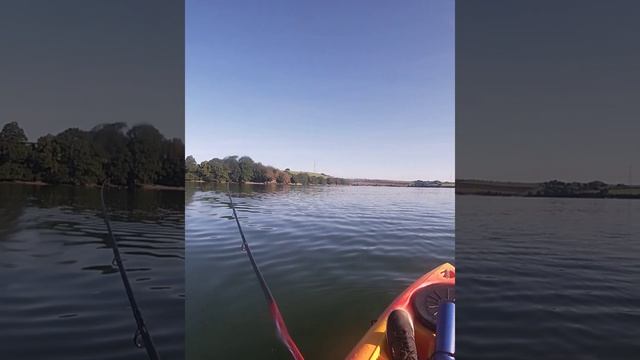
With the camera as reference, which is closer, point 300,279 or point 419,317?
point 419,317

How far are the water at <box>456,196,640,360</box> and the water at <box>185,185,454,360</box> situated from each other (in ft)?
4.08

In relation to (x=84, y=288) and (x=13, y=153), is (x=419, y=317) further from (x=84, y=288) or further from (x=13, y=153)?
(x=13, y=153)

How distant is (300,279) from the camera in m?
7.06

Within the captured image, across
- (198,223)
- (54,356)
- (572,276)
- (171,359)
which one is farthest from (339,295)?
(198,223)

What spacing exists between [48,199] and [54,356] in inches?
956

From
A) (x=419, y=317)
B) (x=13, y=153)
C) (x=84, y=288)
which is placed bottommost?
(x=84, y=288)

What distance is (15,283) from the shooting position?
7137 mm

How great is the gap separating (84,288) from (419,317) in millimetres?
6216

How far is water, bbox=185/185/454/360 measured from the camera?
13.9ft

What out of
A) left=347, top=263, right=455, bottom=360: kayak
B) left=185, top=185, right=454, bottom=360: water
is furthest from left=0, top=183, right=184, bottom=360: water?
left=347, top=263, right=455, bottom=360: kayak

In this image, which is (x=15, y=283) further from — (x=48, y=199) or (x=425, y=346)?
(x=48, y=199)

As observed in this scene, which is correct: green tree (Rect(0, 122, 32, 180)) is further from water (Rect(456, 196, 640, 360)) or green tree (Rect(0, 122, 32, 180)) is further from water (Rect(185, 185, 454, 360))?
water (Rect(456, 196, 640, 360))

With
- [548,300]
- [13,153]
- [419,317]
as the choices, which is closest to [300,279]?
[419,317]

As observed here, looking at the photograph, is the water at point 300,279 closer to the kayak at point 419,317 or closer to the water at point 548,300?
the kayak at point 419,317
